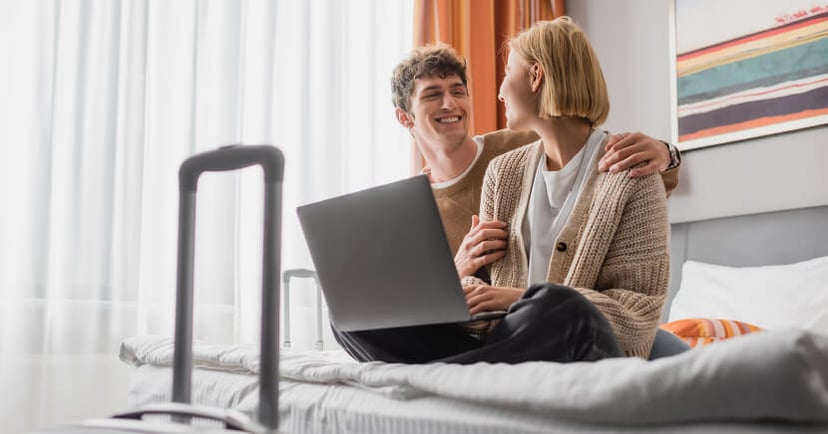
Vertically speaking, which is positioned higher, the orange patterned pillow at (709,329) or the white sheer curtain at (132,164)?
the white sheer curtain at (132,164)

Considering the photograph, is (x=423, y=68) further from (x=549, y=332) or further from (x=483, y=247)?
(x=549, y=332)

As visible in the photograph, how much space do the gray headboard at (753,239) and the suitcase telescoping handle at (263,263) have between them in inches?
73.0

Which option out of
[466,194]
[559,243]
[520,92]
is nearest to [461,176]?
[466,194]

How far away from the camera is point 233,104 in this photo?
2.62m

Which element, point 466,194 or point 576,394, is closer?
point 576,394

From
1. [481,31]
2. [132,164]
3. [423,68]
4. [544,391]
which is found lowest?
[544,391]

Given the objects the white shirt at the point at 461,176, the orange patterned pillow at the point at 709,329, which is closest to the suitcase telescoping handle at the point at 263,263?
the white shirt at the point at 461,176

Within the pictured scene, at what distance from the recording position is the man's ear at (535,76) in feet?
5.39

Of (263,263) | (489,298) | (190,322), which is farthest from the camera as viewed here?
(489,298)

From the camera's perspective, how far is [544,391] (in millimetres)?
855

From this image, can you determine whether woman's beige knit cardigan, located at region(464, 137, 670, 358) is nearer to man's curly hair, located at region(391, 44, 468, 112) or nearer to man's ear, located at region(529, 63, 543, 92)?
man's ear, located at region(529, 63, 543, 92)

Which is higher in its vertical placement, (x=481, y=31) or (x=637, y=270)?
(x=481, y=31)

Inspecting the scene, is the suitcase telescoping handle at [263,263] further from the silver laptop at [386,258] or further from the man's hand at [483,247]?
the man's hand at [483,247]

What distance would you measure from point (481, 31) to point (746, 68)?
1.08m
